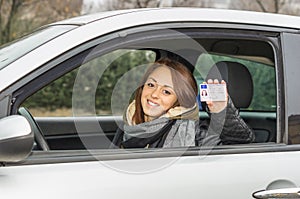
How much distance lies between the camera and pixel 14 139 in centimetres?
198

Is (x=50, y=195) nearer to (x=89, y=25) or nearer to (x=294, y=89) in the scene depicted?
(x=89, y=25)

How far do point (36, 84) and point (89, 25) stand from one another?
1.18 ft

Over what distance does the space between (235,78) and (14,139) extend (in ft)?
4.35

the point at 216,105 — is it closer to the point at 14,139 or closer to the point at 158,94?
the point at 158,94

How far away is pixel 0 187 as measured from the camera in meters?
2.06

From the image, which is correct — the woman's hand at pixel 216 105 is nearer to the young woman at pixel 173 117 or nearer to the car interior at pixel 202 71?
the young woman at pixel 173 117

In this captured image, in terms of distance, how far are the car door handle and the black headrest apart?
667 millimetres

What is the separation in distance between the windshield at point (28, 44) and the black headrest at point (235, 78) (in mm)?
809

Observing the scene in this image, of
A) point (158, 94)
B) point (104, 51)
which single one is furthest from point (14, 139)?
point (158, 94)

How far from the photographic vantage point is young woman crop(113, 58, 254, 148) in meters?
2.63

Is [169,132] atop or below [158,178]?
atop

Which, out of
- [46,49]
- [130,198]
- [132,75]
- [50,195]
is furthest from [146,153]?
[132,75]

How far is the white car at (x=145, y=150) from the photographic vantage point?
212cm

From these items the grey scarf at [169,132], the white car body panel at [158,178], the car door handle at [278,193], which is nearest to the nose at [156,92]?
the grey scarf at [169,132]
